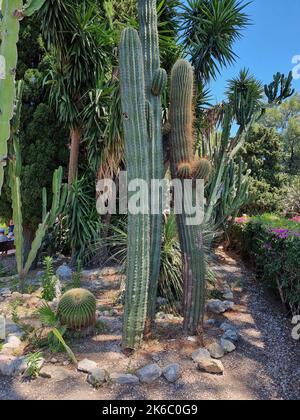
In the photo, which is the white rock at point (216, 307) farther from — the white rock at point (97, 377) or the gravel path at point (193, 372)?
the white rock at point (97, 377)

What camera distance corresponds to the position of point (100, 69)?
5648 mm

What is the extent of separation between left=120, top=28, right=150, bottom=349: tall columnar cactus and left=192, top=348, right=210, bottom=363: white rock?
505mm

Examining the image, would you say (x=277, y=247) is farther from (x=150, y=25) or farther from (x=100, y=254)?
(x=100, y=254)

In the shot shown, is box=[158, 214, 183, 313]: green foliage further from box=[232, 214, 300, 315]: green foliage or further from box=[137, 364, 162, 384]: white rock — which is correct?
box=[137, 364, 162, 384]: white rock

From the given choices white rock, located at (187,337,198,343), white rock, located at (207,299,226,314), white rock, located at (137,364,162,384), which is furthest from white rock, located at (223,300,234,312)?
white rock, located at (137,364,162,384)

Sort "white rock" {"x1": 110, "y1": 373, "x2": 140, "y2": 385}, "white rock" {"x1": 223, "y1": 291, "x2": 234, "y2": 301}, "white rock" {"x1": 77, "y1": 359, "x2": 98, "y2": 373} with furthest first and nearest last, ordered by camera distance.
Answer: "white rock" {"x1": 223, "y1": 291, "x2": 234, "y2": 301} → "white rock" {"x1": 77, "y1": 359, "x2": 98, "y2": 373} → "white rock" {"x1": 110, "y1": 373, "x2": 140, "y2": 385}

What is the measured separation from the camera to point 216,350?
9.43 feet

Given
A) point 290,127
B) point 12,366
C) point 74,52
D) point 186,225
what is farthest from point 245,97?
point 290,127

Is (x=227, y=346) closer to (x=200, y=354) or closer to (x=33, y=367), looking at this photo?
(x=200, y=354)

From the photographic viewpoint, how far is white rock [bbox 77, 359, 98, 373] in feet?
8.33

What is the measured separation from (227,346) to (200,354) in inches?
12.7

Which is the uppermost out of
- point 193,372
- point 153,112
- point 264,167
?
point 264,167
